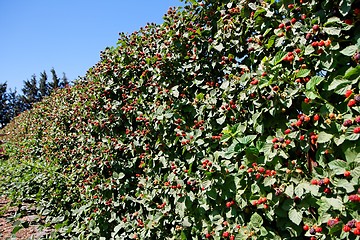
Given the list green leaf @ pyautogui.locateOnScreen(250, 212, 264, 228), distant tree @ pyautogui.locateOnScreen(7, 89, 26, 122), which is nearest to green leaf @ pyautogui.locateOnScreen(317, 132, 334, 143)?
green leaf @ pyautogui.locateOnScreen(250, 212, 264, 228)

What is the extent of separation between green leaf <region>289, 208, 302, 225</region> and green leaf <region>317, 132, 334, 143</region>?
0.44 m

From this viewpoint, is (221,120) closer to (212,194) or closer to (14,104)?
(212,194)

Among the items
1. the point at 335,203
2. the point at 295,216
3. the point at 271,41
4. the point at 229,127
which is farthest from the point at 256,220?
the point at 271,41

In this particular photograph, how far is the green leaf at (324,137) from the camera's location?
4.66ft

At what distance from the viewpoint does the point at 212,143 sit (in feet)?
7.04

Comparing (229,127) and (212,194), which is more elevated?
(229,127)

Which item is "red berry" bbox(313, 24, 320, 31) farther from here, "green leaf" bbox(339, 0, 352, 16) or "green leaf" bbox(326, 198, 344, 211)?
"green leaf" bbox(326, 198, 344, 211)

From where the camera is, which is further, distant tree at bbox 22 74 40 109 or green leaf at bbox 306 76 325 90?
distant tree at bbox 22 74 40 109

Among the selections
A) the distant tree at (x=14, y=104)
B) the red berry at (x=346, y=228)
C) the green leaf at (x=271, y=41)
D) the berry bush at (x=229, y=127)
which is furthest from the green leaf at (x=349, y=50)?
the distant tree at (x=14, y=104)

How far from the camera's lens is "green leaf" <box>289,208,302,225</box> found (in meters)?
1.54

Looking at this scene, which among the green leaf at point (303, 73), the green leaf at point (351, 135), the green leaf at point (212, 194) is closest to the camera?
the green leaf at point (351, 135)

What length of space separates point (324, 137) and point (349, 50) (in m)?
0.46

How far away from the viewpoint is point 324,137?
1439 mm

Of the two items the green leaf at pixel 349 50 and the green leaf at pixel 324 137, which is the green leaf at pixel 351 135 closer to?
the green leaf at pixel 324 137
